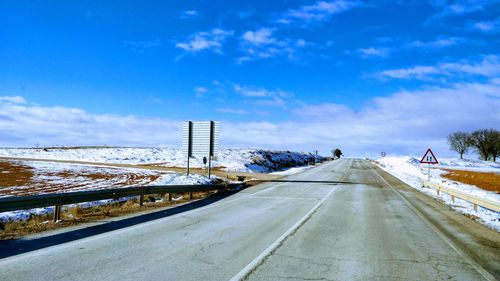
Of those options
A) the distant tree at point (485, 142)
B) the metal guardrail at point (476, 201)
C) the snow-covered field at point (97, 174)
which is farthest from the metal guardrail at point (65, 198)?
the distant tree at point (485, 142)

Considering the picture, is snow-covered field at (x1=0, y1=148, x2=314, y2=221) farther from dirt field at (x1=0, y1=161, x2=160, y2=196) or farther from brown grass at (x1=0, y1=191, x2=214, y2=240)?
brown grass at (x1=0, y1=191, x2=214, y2=240)

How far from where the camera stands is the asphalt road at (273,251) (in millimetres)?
6514

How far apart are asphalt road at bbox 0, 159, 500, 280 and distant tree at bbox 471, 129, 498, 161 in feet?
358

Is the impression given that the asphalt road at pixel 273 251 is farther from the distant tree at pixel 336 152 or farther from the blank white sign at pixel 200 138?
the distant tree at pixel 336 152

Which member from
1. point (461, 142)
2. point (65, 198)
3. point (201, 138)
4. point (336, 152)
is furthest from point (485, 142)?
point (65, 198)

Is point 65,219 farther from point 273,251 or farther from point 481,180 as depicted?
point 481,180

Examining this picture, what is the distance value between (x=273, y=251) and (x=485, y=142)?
117331 mm

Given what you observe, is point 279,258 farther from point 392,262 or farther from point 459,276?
point 459,276

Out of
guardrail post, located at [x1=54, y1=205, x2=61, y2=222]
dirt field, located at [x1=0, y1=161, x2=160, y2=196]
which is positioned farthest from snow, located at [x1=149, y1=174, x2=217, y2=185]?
guardrail post, located at [x1=54, y1=205, x2=61, y2=222]

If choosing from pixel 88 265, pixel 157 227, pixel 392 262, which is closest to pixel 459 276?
pixel 392 262

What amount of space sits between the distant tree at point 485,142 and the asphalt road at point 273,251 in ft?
358

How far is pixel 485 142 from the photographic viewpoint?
356 feet

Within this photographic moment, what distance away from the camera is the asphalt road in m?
6.51

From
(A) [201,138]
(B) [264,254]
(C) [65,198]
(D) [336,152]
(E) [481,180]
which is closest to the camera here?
(B) [264,254]
